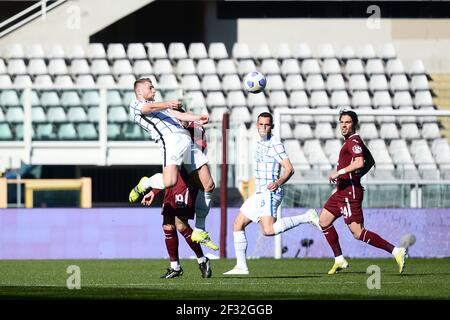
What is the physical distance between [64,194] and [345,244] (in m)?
4.09

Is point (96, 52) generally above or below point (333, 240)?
above

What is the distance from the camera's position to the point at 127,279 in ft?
42.0

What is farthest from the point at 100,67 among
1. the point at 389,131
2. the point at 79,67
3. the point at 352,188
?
the point at 352,188

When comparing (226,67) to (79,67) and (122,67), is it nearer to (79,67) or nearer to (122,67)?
(122,67)

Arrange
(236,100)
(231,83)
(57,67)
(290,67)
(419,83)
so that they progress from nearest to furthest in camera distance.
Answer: (57,67)
(236,100)
(231,83)
(290,67)
(419,83)

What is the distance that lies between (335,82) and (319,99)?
2.08 ft

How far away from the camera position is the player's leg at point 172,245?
13.1 m

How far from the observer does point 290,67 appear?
26.1 m

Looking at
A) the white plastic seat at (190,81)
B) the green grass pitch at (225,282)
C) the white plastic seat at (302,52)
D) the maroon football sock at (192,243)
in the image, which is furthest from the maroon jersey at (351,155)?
the white plastic seat at (302,52)

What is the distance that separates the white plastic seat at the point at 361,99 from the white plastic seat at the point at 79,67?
530 cm

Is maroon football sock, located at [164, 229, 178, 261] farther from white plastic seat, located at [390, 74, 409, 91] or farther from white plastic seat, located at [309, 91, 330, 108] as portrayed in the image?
white plastic seat, located at [390, 74, 409, 91]

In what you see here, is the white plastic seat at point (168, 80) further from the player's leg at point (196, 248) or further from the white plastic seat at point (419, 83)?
the player's leg at point (196, 248)
